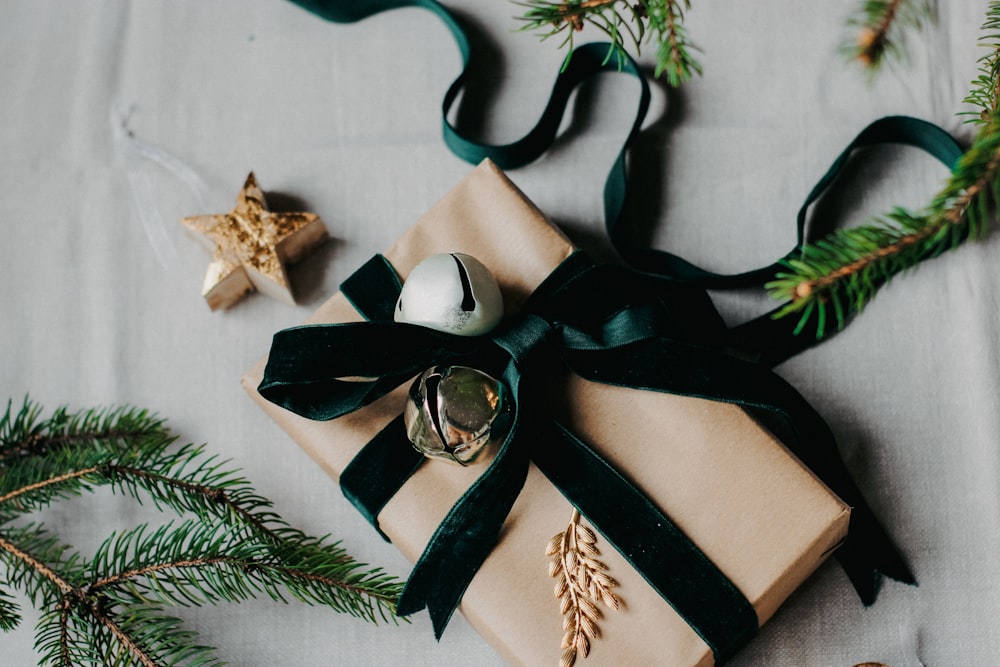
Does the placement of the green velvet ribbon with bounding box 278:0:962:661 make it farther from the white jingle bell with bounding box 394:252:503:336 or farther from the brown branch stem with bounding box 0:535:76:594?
the brown branch stem with bounding box 0:535:76:594

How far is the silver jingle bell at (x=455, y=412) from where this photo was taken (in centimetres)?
56

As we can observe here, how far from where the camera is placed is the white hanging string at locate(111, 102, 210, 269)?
2.64 ft

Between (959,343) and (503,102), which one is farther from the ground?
(503,102)

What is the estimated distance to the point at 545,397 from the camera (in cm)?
63

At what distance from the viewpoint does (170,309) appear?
31.0 inches

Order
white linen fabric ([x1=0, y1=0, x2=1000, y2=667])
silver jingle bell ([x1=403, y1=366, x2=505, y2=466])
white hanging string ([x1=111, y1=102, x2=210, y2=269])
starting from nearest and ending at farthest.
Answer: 1. silver jingle bell ([x1=403, y1=366, x2=505, y2=466])
2. white linen fabric ([x1=0, y1=0, x2=1000, y2=667])
3. white hanging string ([x1=111, y1=102, x2=210, y2=269])

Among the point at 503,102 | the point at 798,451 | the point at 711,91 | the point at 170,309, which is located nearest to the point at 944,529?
the point at 798,451

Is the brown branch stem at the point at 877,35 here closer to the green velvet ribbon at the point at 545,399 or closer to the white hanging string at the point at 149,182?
the green velvet ribbon at the point at 545,399

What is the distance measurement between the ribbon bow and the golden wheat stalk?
0.02 m

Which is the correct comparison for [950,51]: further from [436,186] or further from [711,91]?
[436,186]

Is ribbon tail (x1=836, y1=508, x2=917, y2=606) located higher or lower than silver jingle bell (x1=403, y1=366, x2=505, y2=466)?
lower

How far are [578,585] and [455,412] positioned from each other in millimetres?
158

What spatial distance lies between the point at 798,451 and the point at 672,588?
0.60 feet


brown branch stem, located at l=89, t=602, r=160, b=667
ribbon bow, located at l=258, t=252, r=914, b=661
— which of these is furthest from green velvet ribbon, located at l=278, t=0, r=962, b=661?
brown branch stem, located at l=89, t=602, r=160, b=667
